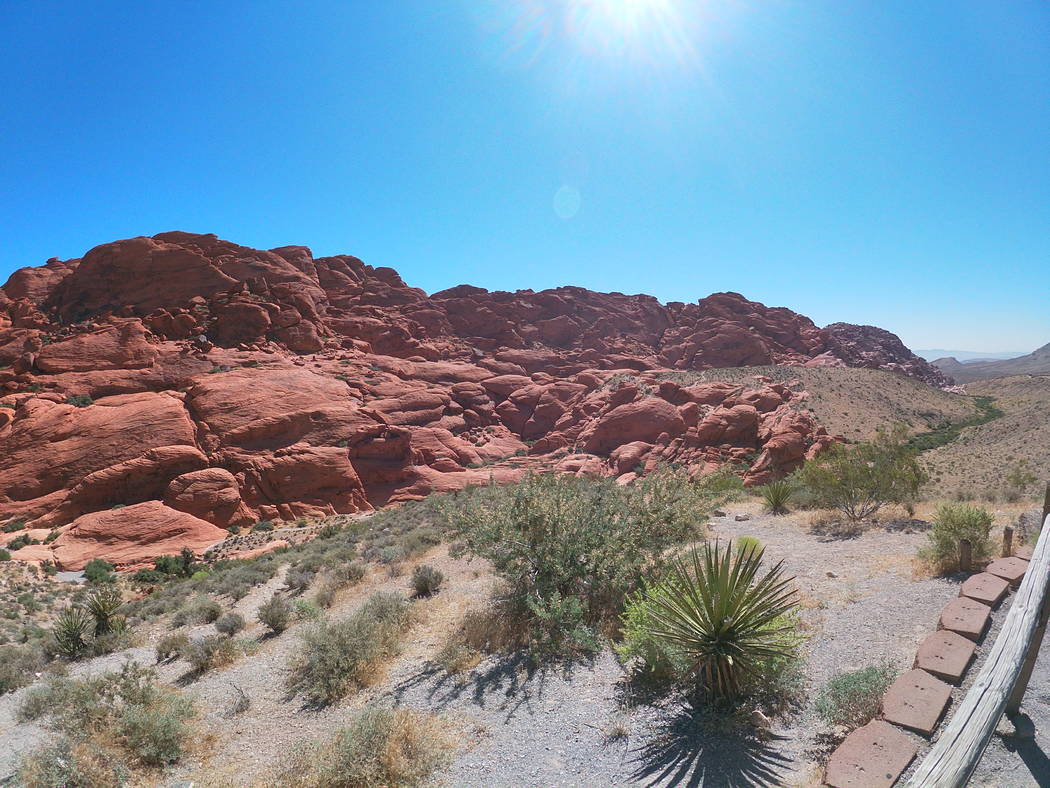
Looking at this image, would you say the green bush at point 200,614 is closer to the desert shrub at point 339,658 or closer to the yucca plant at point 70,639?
the yucca plant at point 70,639

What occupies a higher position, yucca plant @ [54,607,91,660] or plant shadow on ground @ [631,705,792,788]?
plant shadow on ground @ [631,705,792,788]

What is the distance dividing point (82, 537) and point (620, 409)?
30.2 m

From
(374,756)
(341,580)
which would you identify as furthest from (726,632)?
(341,580)

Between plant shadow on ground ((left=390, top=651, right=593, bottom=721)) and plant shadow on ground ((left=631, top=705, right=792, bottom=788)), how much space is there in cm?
141

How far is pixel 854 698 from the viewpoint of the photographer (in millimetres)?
4094

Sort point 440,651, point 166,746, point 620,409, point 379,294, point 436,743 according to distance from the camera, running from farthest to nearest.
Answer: point 379,294 → point 620,409 → point 440,651 → point 166,746 → point 436,743

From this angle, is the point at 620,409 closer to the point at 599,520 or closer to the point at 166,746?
the point at 599,520

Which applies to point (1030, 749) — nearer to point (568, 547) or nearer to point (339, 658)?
point (568, 547)

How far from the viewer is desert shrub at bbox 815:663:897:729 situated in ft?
13.1

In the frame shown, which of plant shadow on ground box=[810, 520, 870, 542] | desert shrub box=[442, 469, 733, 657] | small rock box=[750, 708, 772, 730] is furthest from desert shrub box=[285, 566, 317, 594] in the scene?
plant shadow on ground box=[810, 520, 870, 542]

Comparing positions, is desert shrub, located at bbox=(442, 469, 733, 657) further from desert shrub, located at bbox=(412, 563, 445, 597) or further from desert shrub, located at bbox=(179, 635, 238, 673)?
desert shrub, located at bbox=(179, 635, 238, 673)

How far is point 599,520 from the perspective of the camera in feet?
24.1

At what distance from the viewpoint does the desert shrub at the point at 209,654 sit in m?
7.56

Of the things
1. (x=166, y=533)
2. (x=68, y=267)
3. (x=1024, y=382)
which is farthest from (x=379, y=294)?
(x=1024, y=382)
